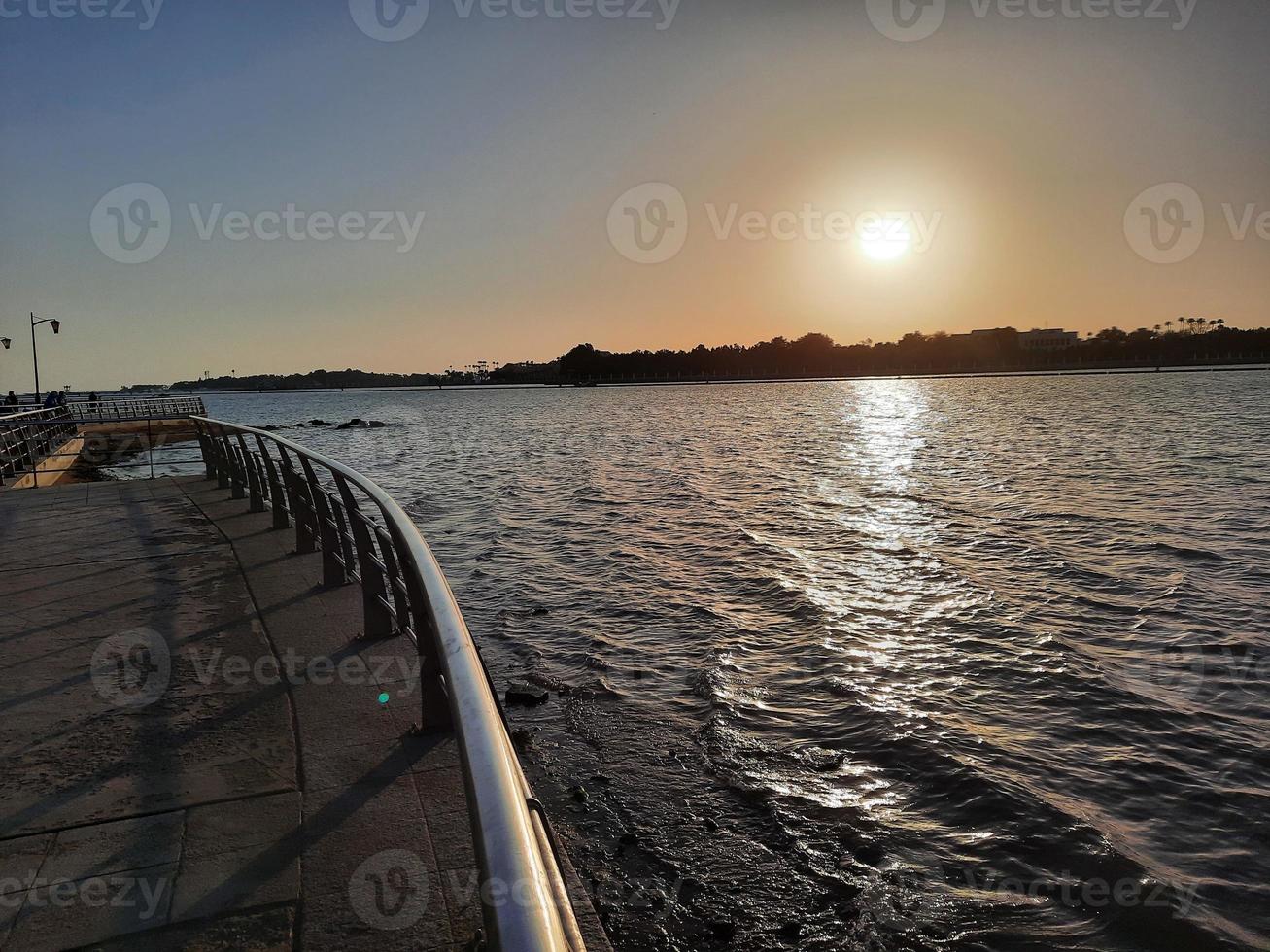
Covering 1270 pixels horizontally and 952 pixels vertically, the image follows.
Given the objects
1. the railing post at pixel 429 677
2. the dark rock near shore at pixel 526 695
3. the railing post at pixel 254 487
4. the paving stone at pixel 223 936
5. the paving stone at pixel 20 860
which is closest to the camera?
the paving stone at pixel 223 936

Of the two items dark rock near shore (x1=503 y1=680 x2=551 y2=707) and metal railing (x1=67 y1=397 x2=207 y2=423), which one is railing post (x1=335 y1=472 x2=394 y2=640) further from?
metal railing (x1=67 y1=397 x2=207 y2=423)

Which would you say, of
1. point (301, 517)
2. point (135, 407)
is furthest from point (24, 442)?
point (135, 407)

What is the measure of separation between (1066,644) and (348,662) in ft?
29.2

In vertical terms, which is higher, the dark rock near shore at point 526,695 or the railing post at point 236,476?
the railing post at point 236,476

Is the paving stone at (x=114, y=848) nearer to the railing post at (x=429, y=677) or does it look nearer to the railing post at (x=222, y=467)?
the railing post at (x=429, y=677)

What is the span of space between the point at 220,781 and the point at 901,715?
6.45m

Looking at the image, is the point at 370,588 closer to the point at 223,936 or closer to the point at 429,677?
the point at 429,677

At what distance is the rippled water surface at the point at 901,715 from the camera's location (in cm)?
519

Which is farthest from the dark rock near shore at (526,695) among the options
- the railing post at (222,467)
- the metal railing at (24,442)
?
the metal railing at (24,442)

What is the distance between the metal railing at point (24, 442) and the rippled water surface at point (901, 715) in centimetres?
786

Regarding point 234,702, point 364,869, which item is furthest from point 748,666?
point 364,869

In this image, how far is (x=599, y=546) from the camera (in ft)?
56.6

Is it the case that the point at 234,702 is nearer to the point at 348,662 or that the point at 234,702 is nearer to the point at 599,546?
the point at 348,662

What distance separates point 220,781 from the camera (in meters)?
3.59
